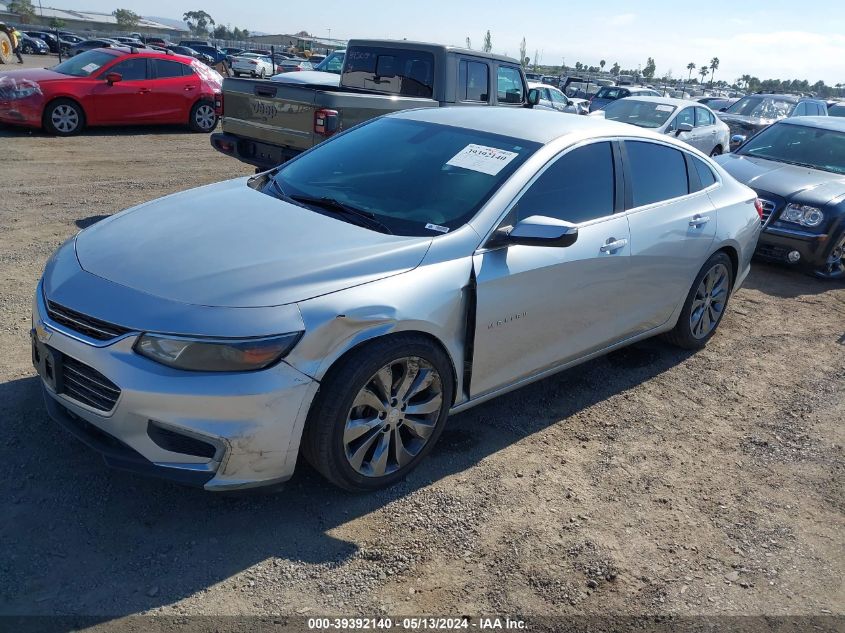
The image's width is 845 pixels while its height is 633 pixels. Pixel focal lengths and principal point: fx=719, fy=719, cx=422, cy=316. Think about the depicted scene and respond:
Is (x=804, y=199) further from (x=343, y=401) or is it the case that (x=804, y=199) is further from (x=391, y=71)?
(x=343, y=401)

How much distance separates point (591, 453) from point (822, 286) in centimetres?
516

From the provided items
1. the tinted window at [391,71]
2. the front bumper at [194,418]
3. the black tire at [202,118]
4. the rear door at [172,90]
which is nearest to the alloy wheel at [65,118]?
the rear door at [172,90]

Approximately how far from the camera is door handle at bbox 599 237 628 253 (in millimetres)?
4188

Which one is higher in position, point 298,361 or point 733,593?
point 298,361

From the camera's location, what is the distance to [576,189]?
13.5ft

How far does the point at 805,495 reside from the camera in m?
3.82

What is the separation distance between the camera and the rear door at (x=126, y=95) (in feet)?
41.0

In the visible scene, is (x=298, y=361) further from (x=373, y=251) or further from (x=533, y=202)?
(x=533, y=202)

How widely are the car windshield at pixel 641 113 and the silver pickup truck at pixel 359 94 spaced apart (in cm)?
286

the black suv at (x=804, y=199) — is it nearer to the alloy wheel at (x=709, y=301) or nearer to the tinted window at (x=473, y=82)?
the alloy wheel at (x=709, y=301)

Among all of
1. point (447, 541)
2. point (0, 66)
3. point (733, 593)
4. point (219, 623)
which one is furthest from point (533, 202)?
point (0, 66)

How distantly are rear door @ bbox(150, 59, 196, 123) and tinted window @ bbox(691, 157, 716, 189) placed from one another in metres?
11.0

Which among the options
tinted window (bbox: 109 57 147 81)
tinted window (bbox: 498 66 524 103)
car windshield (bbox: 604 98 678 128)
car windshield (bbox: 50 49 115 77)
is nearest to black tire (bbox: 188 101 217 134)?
tinted window (bbox: 109 57 147 81)

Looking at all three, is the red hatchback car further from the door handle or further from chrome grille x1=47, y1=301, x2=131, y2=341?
the door handle
